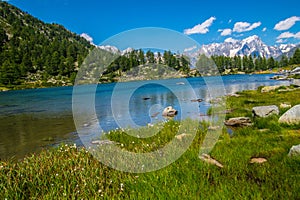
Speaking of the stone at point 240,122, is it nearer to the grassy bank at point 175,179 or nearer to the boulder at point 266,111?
the boulder at point 266,111

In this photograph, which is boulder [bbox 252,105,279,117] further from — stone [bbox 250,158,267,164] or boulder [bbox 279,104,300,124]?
stone [bbox 250,158,267,164]

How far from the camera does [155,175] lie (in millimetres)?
6512

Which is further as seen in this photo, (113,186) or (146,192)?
(113,186)

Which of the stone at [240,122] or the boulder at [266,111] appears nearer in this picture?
the stone at [240,122]

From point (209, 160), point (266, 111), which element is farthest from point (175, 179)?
point (266, 111)

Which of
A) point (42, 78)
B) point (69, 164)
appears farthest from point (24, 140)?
point (42, 78)

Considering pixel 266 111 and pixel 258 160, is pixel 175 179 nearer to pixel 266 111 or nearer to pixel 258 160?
pixel 258 160

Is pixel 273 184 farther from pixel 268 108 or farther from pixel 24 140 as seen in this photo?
pixel 24 140

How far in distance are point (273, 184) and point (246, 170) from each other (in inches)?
39.5

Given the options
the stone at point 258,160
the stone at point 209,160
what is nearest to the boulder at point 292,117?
the stone at point 258,160

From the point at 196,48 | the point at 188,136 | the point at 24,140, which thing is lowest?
the point at 24,140

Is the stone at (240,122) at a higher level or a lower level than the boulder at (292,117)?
lower

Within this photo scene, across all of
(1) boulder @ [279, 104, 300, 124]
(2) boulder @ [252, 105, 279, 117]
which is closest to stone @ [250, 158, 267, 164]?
(1) boulder @ [279, 104, 300, 124]

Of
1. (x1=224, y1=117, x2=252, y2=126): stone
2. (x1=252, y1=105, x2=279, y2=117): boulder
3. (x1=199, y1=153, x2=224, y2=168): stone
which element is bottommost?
(x1=224, y1=117, x2=252, y2=126): stone
